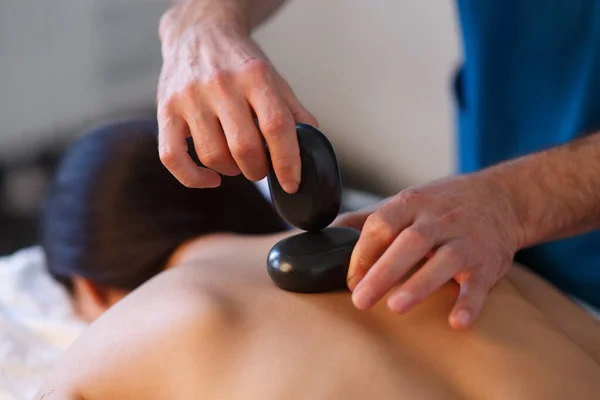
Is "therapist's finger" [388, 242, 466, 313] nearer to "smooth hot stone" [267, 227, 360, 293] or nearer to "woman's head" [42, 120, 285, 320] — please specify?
"smooth hot stone" [267, 227, 360, 293]

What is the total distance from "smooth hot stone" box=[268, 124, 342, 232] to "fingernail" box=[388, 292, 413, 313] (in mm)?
151

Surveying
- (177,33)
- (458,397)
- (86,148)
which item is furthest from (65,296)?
(458,397)

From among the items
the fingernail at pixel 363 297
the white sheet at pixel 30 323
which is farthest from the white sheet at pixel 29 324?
the fingernail at pixel 363 297

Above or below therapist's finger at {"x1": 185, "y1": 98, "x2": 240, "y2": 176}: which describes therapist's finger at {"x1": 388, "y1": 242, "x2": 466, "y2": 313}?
below

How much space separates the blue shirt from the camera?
131cm

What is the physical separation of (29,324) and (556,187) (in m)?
1.06

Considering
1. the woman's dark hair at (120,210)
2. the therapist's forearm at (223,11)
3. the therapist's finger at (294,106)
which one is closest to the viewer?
the therapist's finger at (294,106)

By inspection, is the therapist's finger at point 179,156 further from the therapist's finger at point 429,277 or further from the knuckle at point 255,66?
the therapist's finger at point 429,277

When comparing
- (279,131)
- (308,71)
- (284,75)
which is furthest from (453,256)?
(308,71)

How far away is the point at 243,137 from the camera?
0.81 metres

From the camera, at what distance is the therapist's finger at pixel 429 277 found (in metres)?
0.78

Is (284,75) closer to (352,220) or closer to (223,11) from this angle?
(223,11)

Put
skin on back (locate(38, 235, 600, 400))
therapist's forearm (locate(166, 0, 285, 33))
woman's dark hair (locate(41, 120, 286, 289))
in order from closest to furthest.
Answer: skin on back (locate(38, 235, 600, 400)) < therapist's forearm (locate(166, 0, 285, 33)) < woman's dark hair (locate(41, 120, 286, 289))

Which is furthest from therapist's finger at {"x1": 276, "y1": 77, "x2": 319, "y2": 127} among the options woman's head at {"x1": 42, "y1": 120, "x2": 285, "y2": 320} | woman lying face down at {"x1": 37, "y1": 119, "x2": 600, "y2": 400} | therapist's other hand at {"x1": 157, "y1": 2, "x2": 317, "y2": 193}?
woman's head at {"x1": 42, "y1": 120, "x2": 285, "y2": 320}
